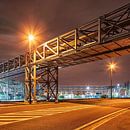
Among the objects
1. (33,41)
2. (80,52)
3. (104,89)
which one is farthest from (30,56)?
(104,89)

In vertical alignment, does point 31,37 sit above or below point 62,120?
above

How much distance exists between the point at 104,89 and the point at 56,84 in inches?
2076

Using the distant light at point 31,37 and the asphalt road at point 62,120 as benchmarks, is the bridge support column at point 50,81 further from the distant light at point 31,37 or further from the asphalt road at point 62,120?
the asphalt road at point 62,120

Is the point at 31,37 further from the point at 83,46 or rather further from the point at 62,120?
the point at 62,120

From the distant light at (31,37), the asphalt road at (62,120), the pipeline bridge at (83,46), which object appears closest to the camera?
the asphalt road at (62,120)

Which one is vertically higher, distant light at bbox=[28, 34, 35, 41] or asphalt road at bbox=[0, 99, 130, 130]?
distant light at bbox=[28, 34, 35, 41]

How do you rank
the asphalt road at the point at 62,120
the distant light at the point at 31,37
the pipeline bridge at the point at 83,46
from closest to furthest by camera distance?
the asphalt road at the point at 62,120 < the pipeline bridge at the point at 83,46 < the distant light at the point at 31,37

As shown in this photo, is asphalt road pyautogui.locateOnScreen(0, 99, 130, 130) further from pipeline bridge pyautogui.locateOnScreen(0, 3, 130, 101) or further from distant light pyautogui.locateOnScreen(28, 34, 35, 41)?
distant light pyautogui.locateOnScreen(28, 34, 35, 41)

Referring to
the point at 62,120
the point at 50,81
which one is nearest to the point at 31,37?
the point at 50,81

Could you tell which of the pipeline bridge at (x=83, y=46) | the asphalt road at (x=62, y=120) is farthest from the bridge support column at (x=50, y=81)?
the asphalt road at (x=62, y=120)

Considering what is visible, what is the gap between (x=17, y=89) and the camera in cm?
8375

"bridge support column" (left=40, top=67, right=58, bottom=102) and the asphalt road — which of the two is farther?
"bridge support column" (left=40, top=67, right=58, bottom=102)

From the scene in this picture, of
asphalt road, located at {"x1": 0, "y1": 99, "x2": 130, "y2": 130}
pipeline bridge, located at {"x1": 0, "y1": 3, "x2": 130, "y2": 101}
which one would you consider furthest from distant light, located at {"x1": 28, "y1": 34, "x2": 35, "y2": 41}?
asphalt road, located at {"x1": 0, "y1": 99, "x2": 130, "y2": 130}

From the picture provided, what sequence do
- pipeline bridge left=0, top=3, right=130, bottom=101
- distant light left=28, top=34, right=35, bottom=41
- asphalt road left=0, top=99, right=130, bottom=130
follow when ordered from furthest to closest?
distant light left=28, top=34, right=35, bottom=41
pipeline bridge left=0, top=3, right=130, bottom=101
asphalt road left=0, top=99, right=130, bottom=130
